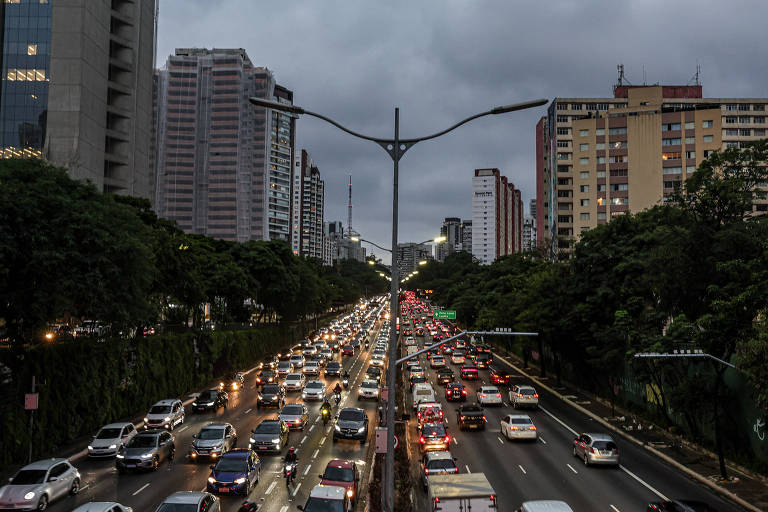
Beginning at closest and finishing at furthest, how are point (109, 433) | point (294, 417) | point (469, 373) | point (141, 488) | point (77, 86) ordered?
point (141, 488), point (109, 433), point (294, 417), point (469, 373), point (77, 86)

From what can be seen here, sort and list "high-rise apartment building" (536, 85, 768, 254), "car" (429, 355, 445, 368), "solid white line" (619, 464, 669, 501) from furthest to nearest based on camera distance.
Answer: "high-rise apartment building" (536, 85, 768, 254) → "car" (429, 355, 445, 368) → "solid white line" (619, 464, 669, 501)

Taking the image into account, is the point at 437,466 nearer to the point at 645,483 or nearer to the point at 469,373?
the point at 645,483

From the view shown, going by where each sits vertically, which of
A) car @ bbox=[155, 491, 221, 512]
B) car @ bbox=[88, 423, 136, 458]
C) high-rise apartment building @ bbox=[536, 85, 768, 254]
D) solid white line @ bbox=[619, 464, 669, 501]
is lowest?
solid white line @ bbox=[619, 464, 669, 501]

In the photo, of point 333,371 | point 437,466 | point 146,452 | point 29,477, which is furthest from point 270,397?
point 29,477

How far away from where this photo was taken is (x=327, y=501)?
1762cm

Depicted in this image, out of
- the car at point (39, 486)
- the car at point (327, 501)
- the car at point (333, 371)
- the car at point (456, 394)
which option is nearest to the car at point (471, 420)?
the car at point (456, 394)

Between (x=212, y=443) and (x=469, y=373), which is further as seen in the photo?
(x=469, y=373)

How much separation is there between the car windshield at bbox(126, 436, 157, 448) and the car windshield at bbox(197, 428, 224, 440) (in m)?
2.27

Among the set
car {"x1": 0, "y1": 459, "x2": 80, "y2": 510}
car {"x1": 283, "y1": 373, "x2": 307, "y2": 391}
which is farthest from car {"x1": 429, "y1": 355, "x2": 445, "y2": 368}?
car {"x1": 0, "y1": 459, "x2": 80, "y2": 510}

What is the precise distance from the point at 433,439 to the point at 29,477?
16735mm

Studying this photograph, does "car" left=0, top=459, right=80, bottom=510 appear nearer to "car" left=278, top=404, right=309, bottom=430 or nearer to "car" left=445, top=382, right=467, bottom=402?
"car" left=278, top=404, right=309, bottom=430

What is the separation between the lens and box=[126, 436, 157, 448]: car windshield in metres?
25.9

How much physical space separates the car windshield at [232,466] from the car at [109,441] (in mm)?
7352

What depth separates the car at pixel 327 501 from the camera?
1744cm
